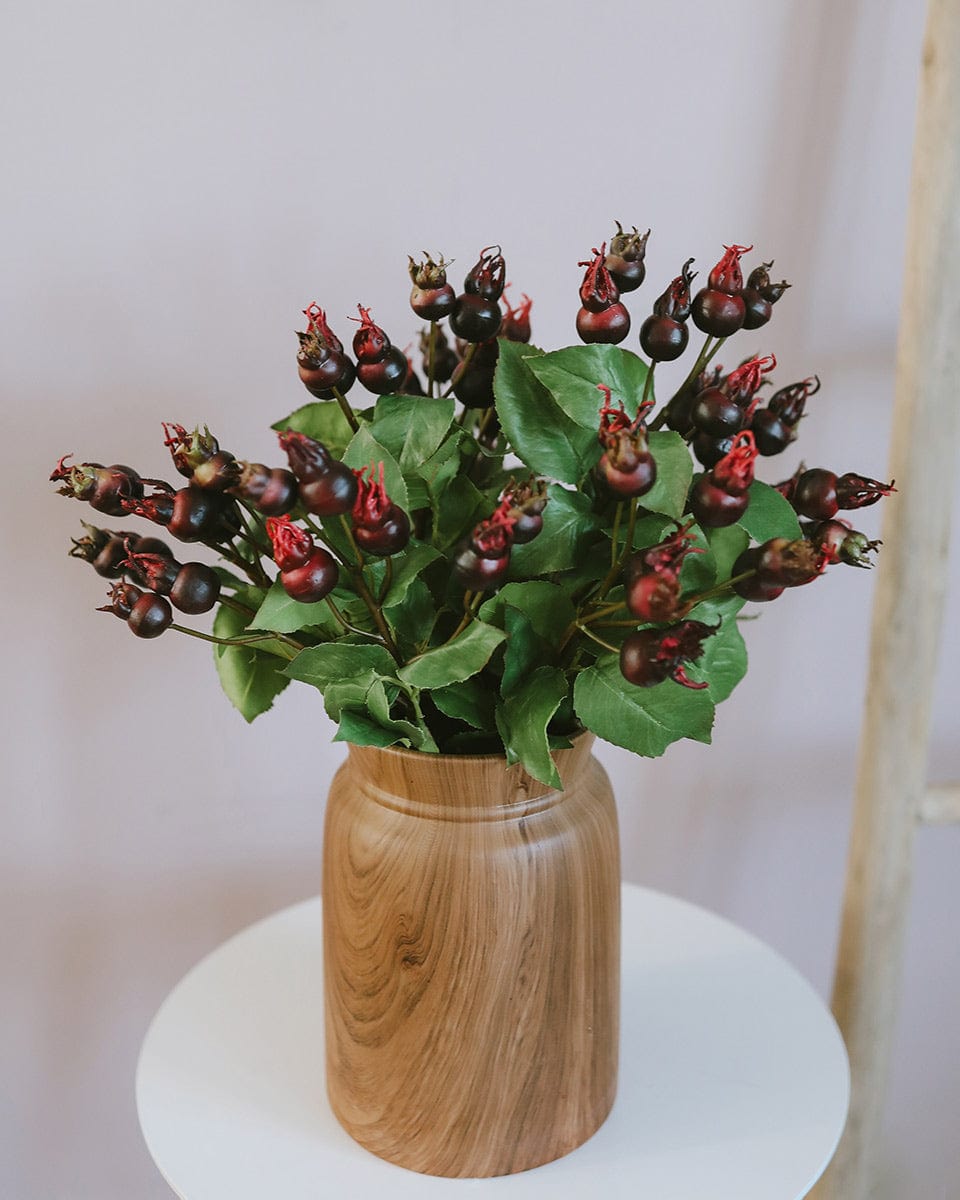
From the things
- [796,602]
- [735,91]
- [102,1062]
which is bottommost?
[102,1062]

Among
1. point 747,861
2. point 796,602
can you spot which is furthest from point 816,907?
point 796,602

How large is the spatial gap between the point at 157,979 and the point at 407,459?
0.61m

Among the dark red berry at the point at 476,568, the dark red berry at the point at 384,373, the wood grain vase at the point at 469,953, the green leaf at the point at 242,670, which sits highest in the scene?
the dark red berry at the point at 384,373

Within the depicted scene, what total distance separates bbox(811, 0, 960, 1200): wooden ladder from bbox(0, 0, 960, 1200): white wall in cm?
4

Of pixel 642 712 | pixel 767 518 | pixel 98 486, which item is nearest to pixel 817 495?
pixel 767 518

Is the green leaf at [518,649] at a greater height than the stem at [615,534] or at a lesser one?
lesser

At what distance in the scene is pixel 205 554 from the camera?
873 millimetres

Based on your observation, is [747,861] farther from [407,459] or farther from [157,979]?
[407,459]

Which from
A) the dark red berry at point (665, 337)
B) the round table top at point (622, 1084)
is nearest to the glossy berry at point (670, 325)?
the dark red berry at point (665, 337)

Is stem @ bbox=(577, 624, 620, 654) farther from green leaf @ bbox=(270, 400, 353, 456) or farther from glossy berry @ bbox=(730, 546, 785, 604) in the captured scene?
green leaf @ bbox=(270, 400, 353, 456)

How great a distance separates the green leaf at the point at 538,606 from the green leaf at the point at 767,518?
90mm

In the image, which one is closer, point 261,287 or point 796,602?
point 261,287

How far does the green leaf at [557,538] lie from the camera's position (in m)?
0.56

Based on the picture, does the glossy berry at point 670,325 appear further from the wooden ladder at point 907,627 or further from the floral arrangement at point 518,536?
the wooden ladder at point 907,627
